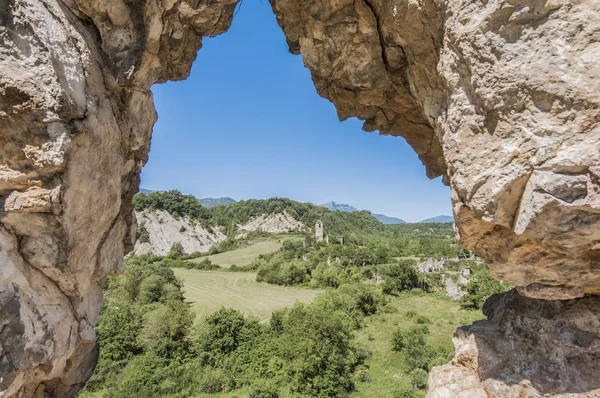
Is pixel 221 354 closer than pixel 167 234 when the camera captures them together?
Yes

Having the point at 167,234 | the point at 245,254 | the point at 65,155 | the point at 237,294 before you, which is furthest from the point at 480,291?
the point at 167,234

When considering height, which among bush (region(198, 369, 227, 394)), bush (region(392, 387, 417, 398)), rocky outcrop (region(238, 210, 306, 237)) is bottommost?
bush (region(198, 369, 227, 394))

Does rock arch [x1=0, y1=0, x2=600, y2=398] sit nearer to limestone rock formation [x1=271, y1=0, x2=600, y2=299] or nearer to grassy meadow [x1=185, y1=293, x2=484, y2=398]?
limestone rock formation [x1=271, y1=0, x2=600, y2=299]

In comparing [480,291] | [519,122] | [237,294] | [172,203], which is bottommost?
[237,294]

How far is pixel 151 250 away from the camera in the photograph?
70.1 m

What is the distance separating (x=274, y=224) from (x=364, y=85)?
355 feet

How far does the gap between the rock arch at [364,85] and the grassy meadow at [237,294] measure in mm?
31392

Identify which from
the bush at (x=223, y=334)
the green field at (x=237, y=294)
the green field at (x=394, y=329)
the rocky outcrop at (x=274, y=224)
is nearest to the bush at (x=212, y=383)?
the bush at (x=223, y=334)

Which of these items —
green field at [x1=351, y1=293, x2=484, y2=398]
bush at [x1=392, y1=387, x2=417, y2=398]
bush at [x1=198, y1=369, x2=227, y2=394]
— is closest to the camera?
bush at [x1=392, y1=387, x2=417, y2=398]

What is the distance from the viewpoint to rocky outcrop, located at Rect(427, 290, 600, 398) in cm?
535

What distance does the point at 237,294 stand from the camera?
1781 inches

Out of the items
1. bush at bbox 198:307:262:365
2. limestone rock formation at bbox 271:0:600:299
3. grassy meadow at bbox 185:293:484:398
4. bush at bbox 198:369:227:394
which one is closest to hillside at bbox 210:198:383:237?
grassy meadow at bbox 185:293:484:398

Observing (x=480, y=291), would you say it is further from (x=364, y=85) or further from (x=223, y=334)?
(x=364, y=85)

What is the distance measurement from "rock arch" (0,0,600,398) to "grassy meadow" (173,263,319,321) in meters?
31.4
